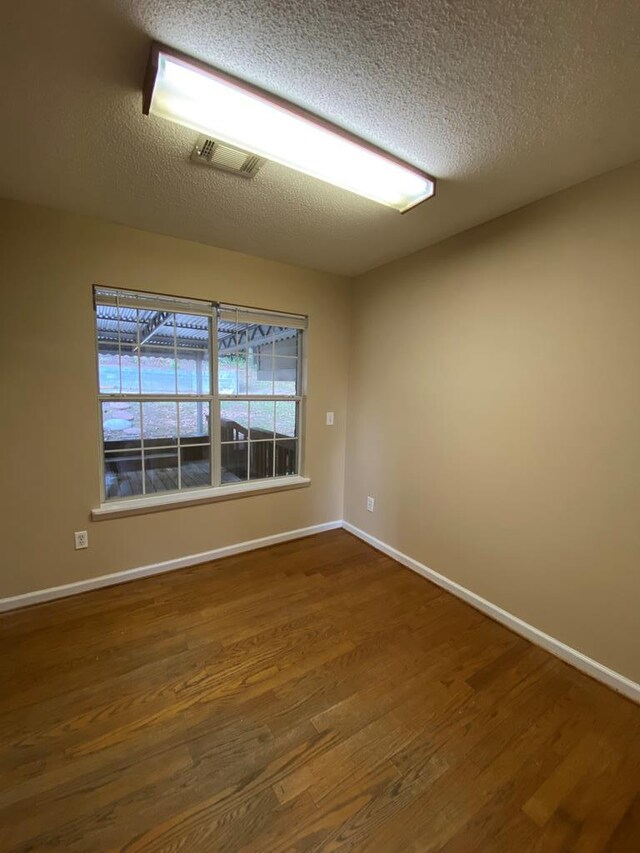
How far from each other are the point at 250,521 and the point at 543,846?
7.80 ft

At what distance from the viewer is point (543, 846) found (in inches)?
44.7

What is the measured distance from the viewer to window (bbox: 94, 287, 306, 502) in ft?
8.07

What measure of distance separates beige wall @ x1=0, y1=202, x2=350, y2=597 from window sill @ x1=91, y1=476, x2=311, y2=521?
7cm

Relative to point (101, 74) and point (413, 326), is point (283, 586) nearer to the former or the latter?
point (413, 326)

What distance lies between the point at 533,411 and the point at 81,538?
2.98m

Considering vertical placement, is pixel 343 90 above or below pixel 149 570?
above

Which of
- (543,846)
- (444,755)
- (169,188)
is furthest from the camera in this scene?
(169,188)

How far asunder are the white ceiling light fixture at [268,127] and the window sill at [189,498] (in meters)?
2.23

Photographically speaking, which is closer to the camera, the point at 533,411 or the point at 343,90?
the point at 343,90

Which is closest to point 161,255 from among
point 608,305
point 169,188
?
point 169,188

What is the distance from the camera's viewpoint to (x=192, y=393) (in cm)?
274

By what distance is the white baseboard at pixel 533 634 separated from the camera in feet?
5.62

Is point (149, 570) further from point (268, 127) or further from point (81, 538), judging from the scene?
point (268, 127)

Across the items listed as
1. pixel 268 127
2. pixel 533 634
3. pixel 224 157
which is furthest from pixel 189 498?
pixel 533 634
